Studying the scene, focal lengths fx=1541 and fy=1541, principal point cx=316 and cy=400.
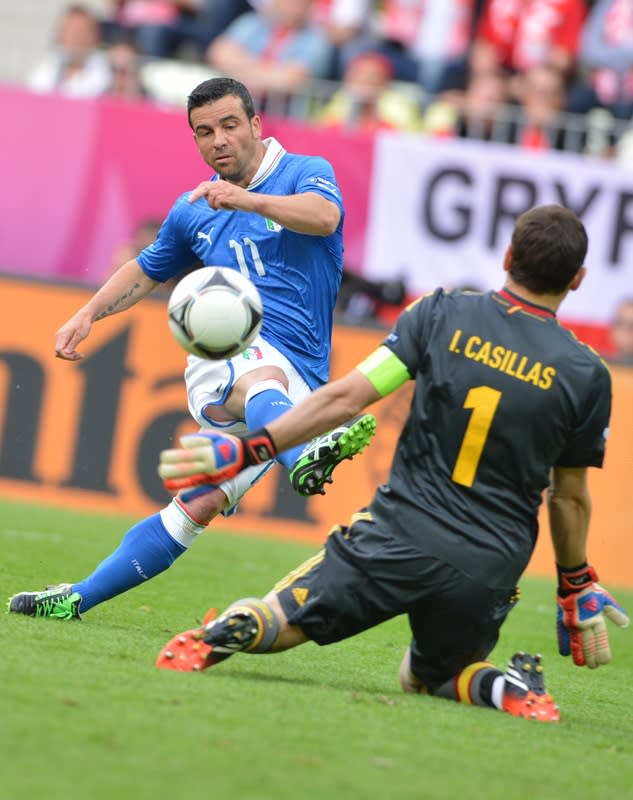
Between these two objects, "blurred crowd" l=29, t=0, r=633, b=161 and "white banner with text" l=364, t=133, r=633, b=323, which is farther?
"blurred crowd" l=29, t=0, r=633, b=161

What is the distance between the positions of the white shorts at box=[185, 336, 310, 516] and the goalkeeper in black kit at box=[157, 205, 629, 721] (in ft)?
3.89

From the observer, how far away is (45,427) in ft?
39.7

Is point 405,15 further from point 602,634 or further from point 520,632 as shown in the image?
point 602,634

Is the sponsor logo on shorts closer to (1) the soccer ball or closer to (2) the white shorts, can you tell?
(2) the white shorts

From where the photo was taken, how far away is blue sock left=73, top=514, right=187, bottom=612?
6.38m

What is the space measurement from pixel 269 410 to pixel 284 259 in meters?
0.83

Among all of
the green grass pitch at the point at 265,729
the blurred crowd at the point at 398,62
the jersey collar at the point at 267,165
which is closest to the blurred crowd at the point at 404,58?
the blurred crowd at the point at 398,62

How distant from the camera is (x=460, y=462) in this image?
5.20m

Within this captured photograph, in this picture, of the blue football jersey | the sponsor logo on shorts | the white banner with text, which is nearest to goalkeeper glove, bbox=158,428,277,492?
the sponsor logo on shorts

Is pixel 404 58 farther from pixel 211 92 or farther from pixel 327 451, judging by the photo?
pixel 327 451

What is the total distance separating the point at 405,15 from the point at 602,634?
10905mm

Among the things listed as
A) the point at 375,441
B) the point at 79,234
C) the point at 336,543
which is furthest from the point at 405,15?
the point at 336,543

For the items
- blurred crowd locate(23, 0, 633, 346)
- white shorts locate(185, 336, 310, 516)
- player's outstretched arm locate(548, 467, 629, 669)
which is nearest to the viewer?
player's outstretched arm locate(548, 467, 629, 669)

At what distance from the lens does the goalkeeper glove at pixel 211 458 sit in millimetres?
4945
